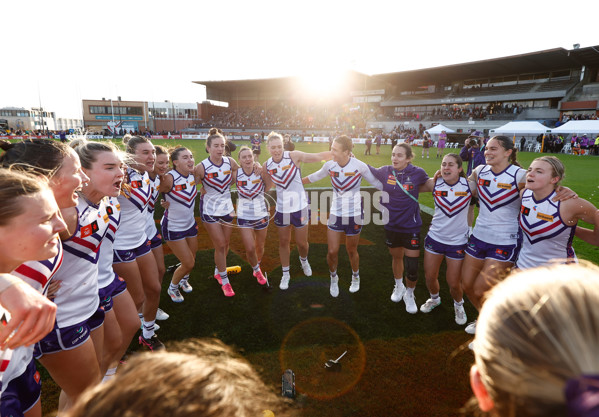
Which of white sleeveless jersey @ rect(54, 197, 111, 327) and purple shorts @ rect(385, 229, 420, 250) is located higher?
white sleeveless jersey @ rect(54, 197, 111, 327)

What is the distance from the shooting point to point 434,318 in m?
4.62

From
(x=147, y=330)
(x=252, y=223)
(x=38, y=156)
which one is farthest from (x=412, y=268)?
(x=38, y=156)

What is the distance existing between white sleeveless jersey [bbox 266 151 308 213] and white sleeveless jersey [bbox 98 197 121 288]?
2.99 meters

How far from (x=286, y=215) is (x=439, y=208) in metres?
2.49

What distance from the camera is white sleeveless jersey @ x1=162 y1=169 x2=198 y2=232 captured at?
4.85 m

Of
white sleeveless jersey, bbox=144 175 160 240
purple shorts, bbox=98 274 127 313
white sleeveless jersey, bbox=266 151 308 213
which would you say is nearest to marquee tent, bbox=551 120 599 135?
white sleeveless jersey, bbox=266 151 308 213

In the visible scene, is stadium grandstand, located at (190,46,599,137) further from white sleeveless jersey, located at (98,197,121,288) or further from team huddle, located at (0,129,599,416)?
white sleeveless jersey, located at (98,197,121,288)

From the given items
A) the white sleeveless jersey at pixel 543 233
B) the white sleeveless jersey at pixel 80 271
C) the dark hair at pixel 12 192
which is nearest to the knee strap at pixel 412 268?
the white sleeveless jersey at pixel 543 233

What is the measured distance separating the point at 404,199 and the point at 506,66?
5122cm

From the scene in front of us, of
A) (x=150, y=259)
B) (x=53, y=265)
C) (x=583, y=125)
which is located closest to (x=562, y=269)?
(x=53, y=265)

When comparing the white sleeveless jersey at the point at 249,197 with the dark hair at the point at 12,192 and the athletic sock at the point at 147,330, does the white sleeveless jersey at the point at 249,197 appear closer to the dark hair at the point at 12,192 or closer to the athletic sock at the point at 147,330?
the athletic sock at the point at 147,330

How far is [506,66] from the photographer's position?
1719 inches

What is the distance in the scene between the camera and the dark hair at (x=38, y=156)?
6.86 ft

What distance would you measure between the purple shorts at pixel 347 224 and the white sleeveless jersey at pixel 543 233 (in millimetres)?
2240
